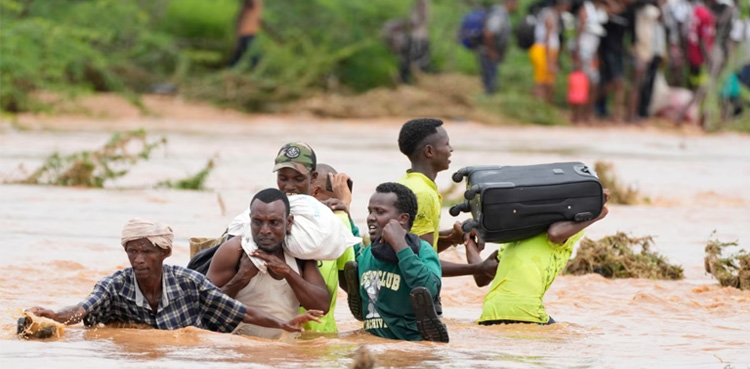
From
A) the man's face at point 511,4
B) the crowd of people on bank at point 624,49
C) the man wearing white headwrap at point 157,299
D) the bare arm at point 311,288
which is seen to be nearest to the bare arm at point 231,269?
the man wearing white headwrap at point 157,299

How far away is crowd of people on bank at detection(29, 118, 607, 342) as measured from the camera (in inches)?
247

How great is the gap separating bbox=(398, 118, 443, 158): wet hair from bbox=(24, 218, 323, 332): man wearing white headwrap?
4.42ft

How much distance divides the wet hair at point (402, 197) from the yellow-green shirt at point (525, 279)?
699 millimetres

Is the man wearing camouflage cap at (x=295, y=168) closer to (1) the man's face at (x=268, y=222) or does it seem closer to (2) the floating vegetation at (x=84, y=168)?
(1) the man's face at (x=268, y=222)

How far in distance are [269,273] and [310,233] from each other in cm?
33

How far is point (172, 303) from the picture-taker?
6.43 meters

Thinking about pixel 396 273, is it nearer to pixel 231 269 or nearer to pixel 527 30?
pixel 231 269

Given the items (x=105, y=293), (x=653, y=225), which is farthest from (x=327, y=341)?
(x=653, y=225)

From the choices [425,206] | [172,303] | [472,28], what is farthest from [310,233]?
[472,28]

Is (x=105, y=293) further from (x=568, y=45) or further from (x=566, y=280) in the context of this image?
(x=568, y=45)

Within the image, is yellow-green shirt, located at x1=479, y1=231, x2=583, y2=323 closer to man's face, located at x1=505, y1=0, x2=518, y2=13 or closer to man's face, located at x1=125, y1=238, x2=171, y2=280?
man's face, located at x1=125, y1=238, x2=171, y2=280

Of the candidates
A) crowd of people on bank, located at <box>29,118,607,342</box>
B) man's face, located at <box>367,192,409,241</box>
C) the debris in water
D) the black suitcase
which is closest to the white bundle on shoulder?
crowd of people on bank, located at <box>29,118,607,342</box>

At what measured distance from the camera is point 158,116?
22.2 metres

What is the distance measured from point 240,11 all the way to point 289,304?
17380 mm
